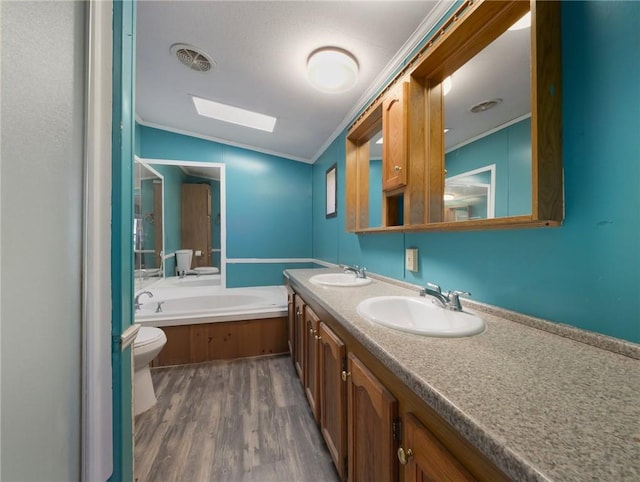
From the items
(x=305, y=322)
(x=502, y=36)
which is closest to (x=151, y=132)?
(x=305, y=322)

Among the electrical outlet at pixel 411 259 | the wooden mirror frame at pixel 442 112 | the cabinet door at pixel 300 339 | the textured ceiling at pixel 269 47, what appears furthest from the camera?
the cabinet door at pixel 300 339

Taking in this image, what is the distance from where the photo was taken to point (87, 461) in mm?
589

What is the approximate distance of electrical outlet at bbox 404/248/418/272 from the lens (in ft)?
4.38

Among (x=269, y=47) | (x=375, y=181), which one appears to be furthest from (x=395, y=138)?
(x=269, y=47)

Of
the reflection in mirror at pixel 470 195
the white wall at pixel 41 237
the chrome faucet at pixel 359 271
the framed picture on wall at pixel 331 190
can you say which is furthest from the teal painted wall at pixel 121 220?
the framed picture on wall at pixel 331 190

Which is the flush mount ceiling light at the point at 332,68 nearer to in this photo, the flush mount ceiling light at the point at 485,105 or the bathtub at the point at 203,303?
the flush mount ceiling light at the point at 485,105

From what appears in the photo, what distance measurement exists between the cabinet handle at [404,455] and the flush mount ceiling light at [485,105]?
1146 millimetres

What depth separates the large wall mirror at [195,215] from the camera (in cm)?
312

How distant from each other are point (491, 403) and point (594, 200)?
2.02ft

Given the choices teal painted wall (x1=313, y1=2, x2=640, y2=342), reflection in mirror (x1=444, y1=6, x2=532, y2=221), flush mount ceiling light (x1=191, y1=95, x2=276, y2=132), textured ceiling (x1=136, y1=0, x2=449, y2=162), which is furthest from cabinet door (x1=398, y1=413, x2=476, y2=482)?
flush mount ceiling light (x1=191, y1=95, x2=276, y2=132)

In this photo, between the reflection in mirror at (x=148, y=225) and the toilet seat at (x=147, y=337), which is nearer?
the toilet seat at (x=147, y=337)

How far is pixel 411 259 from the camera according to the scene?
4.46 ft

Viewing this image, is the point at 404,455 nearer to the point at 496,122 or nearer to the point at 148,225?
the point at 496,122

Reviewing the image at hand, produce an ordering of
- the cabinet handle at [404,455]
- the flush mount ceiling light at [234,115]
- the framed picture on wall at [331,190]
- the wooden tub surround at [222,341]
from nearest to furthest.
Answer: the cabinet handle at [404,455] → the wooden tub surround at [222,341] → the flush mount ceiling light at [234,115] → the framed picture on wall at [331,190]
